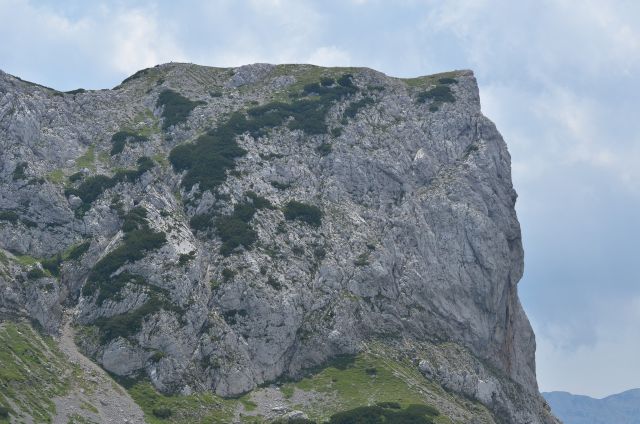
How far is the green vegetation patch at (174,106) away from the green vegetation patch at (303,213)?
30276 mm

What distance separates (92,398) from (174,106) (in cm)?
6967

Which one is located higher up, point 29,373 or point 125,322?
point 125,322

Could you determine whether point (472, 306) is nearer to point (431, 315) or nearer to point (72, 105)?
point (431, 315)

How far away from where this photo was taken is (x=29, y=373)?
8112 centimetres

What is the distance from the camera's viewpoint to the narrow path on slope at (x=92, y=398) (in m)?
79.0

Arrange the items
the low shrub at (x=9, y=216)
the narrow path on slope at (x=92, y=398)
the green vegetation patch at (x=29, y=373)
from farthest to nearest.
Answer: the low shrub at (x=9, y=216) < the narrow path on slope at (x=92, y=398) < the green vegetation patch at (x=29, y=373)

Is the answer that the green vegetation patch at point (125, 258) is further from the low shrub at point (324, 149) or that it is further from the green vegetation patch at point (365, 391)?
the low shrub at point (324, 149)

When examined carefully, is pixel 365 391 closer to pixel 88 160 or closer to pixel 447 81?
pixel 88 160

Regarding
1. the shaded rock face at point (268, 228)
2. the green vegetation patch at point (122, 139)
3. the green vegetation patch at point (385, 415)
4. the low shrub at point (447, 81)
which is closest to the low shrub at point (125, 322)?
the shaded rock face at point (268, 228)

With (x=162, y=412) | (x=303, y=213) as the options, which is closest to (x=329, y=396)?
(x=162, y=412)

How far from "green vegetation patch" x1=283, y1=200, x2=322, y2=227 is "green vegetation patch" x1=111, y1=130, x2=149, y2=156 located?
29.5 meters

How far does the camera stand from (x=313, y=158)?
130m

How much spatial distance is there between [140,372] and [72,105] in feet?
206

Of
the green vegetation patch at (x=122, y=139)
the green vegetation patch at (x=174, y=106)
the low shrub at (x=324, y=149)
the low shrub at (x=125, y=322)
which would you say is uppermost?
the green vegetation patch at (x=174, y=106)
